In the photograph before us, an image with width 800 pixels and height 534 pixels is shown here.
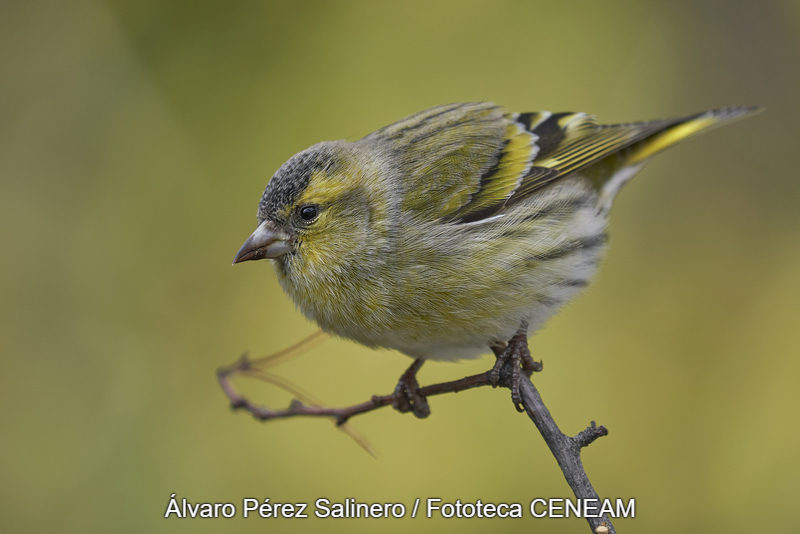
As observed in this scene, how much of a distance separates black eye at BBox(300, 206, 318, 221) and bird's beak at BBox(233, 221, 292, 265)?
11 centimetres

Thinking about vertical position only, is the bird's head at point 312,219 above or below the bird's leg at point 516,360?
above

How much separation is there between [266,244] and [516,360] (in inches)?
44.8

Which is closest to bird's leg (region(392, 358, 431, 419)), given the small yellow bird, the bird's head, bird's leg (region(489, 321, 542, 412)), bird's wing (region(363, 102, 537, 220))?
the small yellow bird

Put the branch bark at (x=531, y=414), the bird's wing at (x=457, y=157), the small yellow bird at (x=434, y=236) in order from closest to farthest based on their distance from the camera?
the branch bark at (x=531, y=414) → the small yellow bird at (x=434, y=236) → the bird's wing at (x=457, y=157)

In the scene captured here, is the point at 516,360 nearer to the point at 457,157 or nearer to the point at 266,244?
the point at 457,157

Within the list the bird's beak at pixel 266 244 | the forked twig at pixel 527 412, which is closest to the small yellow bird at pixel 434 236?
the bird's beak at pixel 266 244

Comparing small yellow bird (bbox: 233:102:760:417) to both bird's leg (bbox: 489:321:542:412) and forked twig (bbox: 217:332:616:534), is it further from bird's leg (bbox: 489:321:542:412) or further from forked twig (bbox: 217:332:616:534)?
forked twig (bbox: 217:332:616:534)

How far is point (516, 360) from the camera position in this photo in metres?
2.67

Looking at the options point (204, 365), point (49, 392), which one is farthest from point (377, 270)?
point (49, 392)

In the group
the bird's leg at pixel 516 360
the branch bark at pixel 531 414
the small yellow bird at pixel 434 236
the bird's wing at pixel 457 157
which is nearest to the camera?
the branch bark at pixel 531 414

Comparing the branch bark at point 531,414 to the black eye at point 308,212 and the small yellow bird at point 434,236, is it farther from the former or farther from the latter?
the black eye at point 308,212

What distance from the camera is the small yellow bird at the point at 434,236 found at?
282 cm

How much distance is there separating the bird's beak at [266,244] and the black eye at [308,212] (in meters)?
0.11

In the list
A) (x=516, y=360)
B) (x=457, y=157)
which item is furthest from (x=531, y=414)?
(x=457, y=157)
